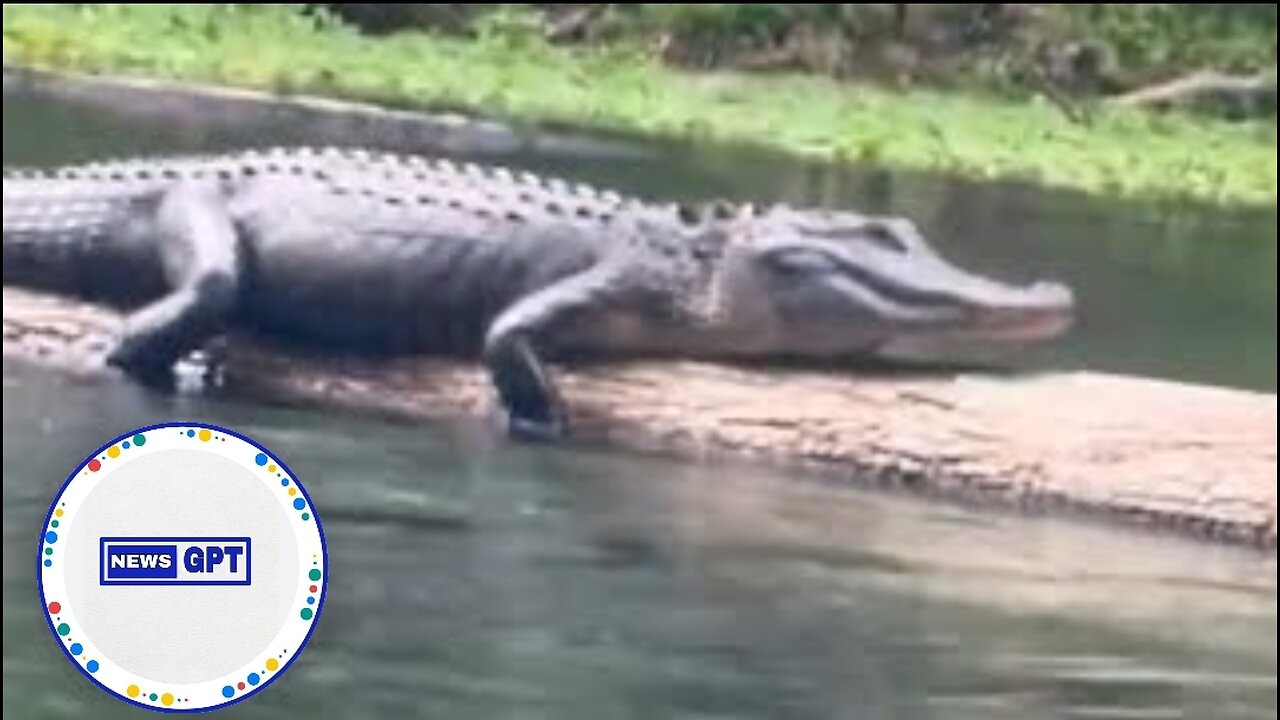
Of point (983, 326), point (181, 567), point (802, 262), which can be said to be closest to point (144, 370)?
point (802, 262)

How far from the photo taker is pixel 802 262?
8.48ft

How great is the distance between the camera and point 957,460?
2453mm

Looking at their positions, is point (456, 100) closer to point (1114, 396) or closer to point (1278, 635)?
point (1114, 396)

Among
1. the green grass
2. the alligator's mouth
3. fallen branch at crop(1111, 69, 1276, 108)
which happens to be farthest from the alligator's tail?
fallen branch at crop(1111, 69, 1276, 108)

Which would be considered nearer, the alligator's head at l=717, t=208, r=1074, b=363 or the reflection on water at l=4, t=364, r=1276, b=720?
the reflection on water at l=4, t=364, r=1276, b=720

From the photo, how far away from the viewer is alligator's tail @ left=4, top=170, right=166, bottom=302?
8.13ft

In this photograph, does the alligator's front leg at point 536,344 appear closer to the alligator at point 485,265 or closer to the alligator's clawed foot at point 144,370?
the alligator at point 485,265

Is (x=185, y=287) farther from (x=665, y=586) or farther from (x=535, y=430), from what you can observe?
(x=665, y=586)

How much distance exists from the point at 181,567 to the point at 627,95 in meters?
1.51

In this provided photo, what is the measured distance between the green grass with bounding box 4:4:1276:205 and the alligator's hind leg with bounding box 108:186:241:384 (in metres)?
0.13

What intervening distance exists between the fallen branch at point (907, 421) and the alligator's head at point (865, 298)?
0.18ft

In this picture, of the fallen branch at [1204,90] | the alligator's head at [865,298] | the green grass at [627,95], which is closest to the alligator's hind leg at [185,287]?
the green grass at [627,95]

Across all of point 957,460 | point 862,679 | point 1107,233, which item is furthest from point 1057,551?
point 1107,233

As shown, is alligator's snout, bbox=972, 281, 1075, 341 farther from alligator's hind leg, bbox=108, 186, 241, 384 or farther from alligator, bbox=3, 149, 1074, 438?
alligator's hind leg, bbox=108, 186, 241, 384
